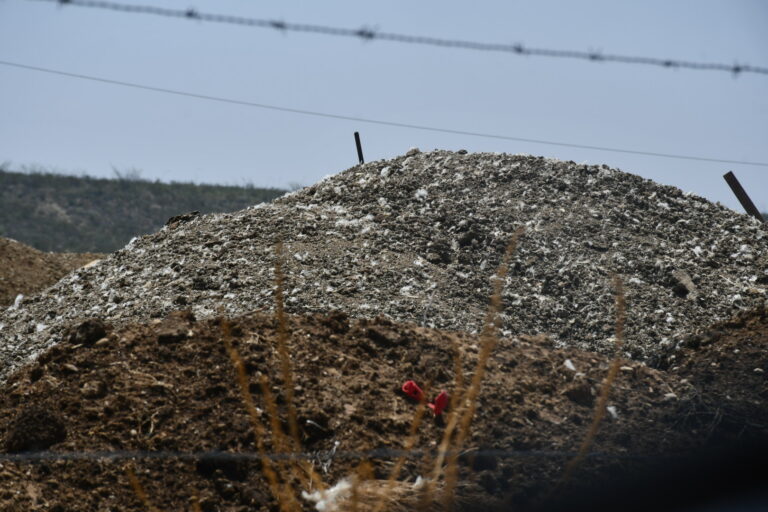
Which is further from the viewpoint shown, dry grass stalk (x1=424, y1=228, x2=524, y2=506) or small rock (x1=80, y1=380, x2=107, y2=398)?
small rock (x1=80, y1=380, x2=107, y2=398)

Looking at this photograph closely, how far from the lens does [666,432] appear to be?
14.5 feet

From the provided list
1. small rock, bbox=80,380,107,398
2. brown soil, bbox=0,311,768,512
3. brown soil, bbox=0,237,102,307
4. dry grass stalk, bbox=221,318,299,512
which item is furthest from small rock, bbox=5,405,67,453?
brown soil, bbox=0,237,102,307

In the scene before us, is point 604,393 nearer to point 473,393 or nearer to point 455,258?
point 473,393

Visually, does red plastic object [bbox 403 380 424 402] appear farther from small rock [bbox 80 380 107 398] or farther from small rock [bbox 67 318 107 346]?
small rock [bbox 67 318 107 346]

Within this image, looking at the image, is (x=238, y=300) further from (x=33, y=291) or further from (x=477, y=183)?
(x=33, y=291)

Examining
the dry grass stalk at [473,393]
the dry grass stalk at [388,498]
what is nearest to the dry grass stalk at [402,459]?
the dry grass stalk at [388,498]

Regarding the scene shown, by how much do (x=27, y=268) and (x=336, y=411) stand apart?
6347 millimetres

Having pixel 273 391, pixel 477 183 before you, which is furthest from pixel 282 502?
pixel 477 183

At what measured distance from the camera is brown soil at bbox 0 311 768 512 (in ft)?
12.8

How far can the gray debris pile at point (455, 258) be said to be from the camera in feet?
18.4

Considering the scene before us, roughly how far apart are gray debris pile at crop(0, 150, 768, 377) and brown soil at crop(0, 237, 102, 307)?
5.47 ft

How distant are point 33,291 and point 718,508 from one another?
6.99m

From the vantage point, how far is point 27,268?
9453 mm

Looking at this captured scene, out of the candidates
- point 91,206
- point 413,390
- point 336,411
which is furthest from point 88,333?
point 91,206
